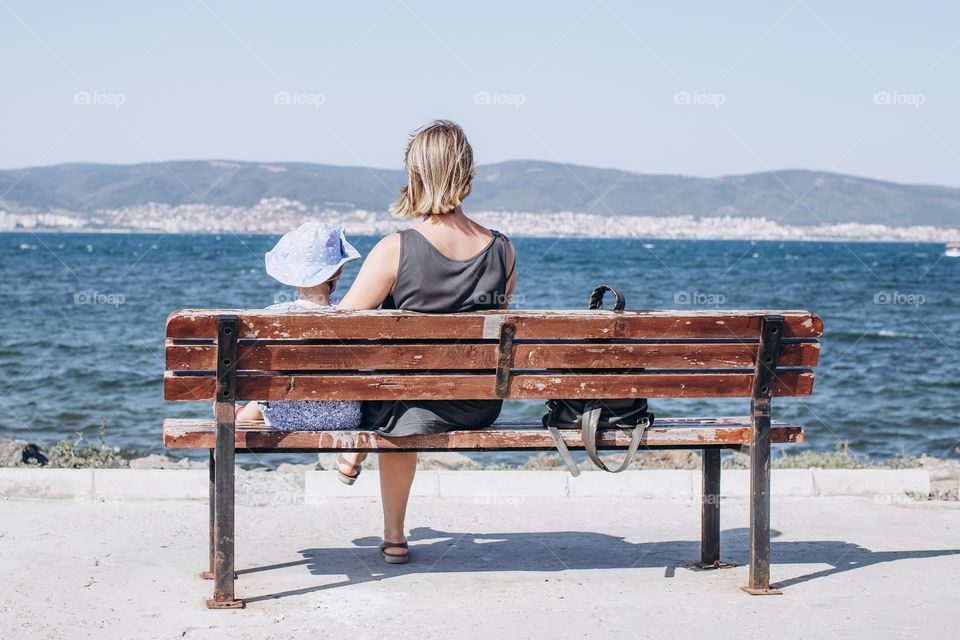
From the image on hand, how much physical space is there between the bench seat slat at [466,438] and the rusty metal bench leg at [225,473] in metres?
0.09

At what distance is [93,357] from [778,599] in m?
19.3

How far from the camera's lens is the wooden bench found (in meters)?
4.55

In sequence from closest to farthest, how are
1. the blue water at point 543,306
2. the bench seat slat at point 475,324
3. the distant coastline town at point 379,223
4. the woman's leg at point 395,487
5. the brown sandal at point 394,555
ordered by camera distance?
1. the bench seat slat at point 475,324
2. the woman's leg at point 395,487
3. the brown sandal at point 394,555
4. the blue water at point 543,306
5. the distant coastline town at point 379,223

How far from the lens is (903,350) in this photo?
26.9 m

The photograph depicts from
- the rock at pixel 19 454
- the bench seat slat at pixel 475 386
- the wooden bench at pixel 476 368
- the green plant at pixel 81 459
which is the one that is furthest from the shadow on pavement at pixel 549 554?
the rock at pixel 19 454

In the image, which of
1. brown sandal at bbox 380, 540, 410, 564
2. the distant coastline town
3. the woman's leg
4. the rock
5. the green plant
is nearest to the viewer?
the woman's leg

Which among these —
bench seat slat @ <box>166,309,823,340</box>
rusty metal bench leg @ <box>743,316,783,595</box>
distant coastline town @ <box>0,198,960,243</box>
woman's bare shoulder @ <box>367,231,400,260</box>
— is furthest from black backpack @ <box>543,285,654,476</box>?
distant coastline town @ <box>0,198,960,243</box>

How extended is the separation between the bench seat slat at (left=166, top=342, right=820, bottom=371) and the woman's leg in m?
0.74

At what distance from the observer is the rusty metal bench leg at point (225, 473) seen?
177 inches

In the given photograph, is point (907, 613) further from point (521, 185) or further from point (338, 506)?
point (521, 185)

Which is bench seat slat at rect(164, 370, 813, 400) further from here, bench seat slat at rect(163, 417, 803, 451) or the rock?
the rock

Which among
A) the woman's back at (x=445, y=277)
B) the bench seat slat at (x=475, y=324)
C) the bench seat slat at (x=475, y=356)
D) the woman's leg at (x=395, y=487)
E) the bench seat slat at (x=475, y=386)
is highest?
the woman's back at (x=445, y=277)

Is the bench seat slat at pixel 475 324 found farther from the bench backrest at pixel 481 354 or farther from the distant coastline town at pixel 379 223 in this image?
the distant coastline town at pixel 379 223

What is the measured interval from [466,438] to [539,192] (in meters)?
160
